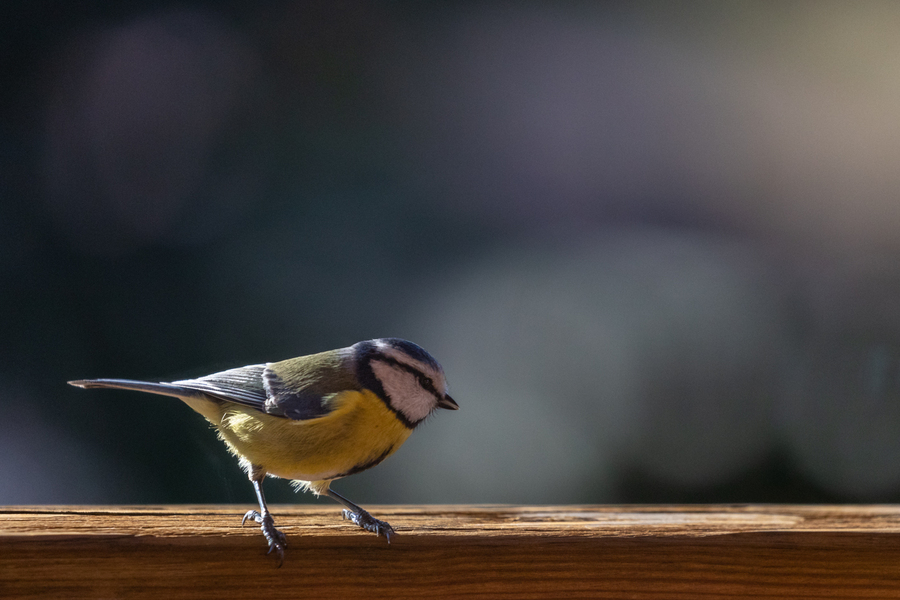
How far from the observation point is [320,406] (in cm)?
109

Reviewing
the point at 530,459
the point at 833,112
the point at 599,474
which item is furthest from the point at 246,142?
the point at 833,112

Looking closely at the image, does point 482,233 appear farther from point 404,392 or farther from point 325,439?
point 325,439

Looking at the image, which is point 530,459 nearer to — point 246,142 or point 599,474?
point 599,474

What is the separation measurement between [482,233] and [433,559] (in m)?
1.33

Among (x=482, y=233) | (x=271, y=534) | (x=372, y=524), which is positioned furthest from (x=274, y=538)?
(x=482, y=233)

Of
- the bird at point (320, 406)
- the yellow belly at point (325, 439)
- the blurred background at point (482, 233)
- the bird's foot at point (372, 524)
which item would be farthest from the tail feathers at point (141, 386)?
the bird's foot at point (372, 524)

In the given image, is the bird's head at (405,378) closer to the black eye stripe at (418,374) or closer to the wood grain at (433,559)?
the black eye stripe at (418,374)

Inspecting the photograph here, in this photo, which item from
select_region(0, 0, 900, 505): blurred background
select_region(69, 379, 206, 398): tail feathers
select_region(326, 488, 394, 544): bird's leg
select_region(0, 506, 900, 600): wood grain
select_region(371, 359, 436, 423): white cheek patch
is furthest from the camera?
select_region(0, 0, 900, 505): blurred background

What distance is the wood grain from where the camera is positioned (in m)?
0.75

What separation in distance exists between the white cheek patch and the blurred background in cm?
50

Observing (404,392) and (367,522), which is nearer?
(367,522)

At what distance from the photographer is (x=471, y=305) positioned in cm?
204

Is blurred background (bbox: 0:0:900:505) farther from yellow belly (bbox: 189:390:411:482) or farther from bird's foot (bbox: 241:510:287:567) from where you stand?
bird's foot (bbox: 241:510:287:567)

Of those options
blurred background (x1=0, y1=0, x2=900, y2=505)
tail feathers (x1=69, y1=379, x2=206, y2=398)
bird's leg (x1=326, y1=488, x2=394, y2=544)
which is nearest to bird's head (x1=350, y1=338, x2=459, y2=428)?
bird's leg (x1=326, y1=488, x2=394, y2=544)
